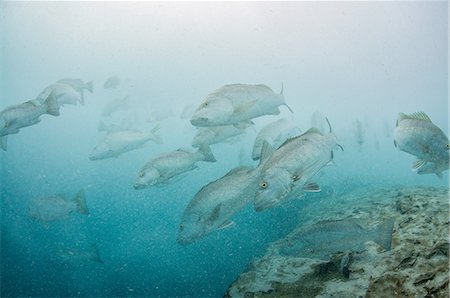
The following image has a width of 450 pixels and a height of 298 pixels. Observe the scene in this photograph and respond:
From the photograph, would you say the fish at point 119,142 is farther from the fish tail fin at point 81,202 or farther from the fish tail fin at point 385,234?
the fish tail fin at point 385,234

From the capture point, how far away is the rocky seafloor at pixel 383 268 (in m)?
2.54

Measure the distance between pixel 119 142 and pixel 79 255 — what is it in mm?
3060

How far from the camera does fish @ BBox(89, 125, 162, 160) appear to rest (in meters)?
6.92

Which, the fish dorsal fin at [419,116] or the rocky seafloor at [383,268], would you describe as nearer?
the rocky seafloor at [383,268]

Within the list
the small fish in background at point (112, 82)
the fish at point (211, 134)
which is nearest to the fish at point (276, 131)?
the fish at point (211, 134)

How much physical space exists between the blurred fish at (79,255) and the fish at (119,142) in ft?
7.34

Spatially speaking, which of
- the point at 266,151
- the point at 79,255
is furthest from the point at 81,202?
the point at 266,151

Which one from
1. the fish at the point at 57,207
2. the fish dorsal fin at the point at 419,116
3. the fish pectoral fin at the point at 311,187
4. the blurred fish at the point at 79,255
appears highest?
the fish dorsal fin at the point at 419,116

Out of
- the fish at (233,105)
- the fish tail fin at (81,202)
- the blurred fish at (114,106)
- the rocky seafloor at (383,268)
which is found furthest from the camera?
the blurred fish at (114,106)

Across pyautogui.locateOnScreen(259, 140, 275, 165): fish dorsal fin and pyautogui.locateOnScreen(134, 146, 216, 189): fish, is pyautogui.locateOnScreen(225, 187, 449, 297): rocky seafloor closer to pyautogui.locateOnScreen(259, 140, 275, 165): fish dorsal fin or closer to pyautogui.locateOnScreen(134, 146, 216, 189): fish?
pyautogui.locateOnScreen(259, 140, 275, 165): fish dorsal fin

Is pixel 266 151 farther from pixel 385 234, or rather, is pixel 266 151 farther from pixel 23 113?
pixel 23 113

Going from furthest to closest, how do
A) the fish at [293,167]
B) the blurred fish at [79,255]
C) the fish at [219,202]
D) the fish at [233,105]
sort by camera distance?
the blurred fish at [79,255]
the fish at [233,105]
the fish at [219,202]
the fish at [293,167]

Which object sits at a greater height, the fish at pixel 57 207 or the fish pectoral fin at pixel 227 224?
the fish pectoral fin at pixel 227 224

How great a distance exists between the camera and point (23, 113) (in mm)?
4793
